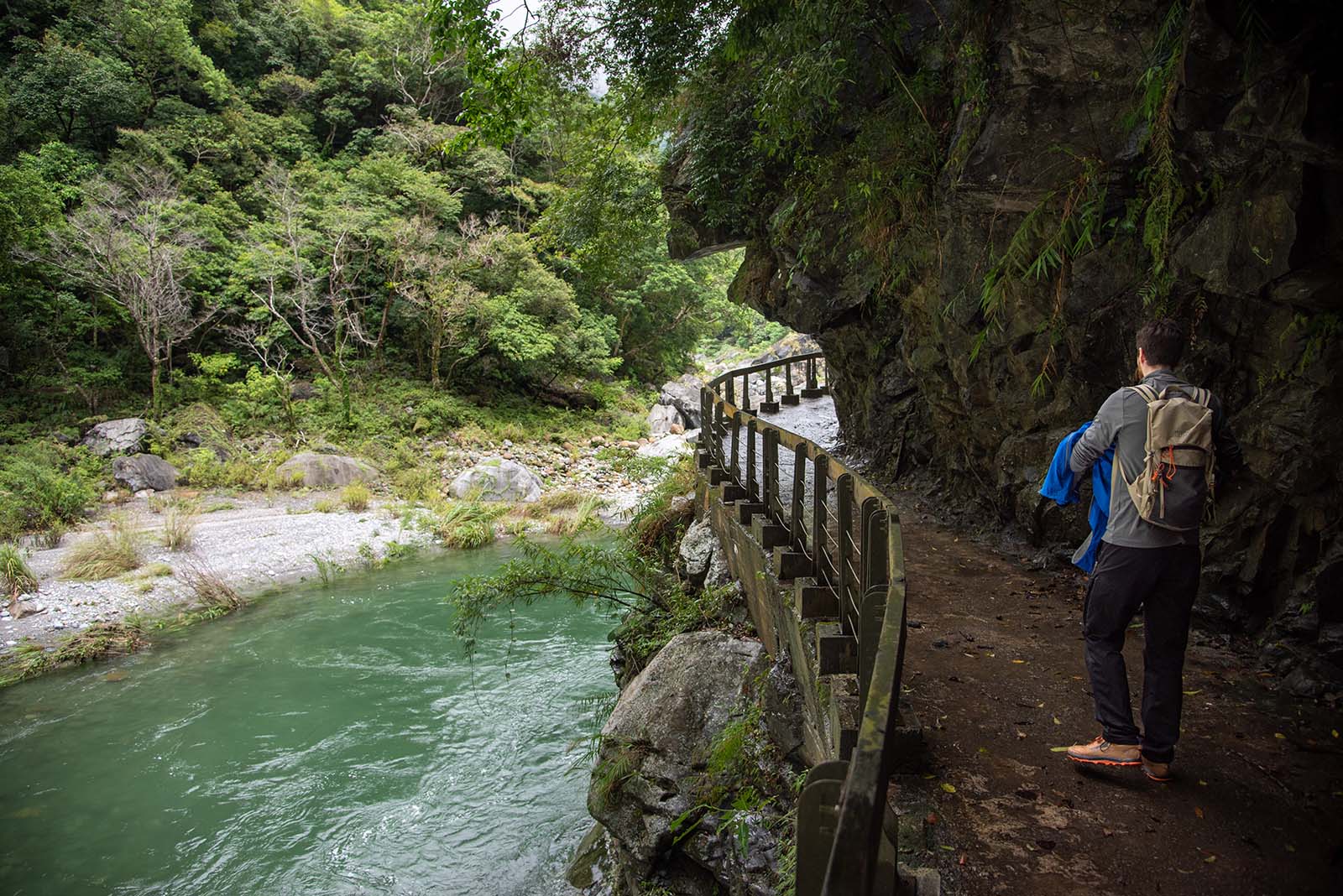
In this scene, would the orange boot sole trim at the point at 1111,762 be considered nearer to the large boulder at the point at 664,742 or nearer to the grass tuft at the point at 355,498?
the large boulder at the point at 664,742

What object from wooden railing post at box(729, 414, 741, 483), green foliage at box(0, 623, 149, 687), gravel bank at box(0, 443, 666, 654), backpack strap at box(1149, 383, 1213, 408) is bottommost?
green foliage at box(0, 623, 149, 687)

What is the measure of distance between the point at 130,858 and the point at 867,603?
26.7 ft

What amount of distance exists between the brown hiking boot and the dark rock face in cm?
188

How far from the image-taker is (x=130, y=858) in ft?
22.9

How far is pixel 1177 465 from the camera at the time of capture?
3.00 m

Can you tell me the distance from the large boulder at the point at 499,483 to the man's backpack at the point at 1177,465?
18123 mm

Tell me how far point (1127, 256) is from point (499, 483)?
17565 millimetres

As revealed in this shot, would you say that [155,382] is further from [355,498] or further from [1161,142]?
[1161,142]

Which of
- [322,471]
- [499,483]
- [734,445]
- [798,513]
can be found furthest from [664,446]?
[798,513]

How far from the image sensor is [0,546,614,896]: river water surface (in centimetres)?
680

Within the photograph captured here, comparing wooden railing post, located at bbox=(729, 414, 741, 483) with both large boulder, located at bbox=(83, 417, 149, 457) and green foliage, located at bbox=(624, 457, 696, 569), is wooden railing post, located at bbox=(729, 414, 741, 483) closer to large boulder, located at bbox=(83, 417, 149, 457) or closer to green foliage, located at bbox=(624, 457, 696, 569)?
green foliage, located at bbox=(624, 457, 696, 569)

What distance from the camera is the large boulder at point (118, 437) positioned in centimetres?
1892

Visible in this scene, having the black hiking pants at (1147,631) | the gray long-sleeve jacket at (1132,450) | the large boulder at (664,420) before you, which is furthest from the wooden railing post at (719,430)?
the large boulder at (664,420)

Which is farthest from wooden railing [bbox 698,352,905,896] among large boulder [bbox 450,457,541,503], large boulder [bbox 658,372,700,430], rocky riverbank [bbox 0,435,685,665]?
large boulder [bbox 658,372,700,430]
